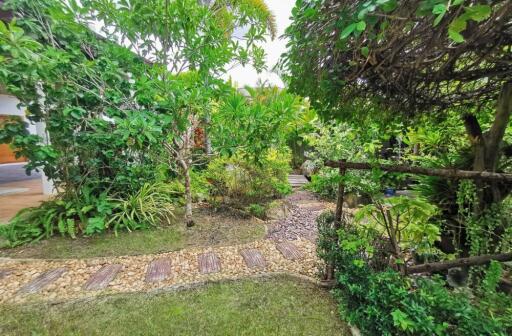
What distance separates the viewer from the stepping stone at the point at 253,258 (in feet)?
7.93

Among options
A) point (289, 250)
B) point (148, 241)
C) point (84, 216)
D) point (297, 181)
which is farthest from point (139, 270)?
point (297, 181)

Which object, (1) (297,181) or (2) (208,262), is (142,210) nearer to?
(2) (208,262)

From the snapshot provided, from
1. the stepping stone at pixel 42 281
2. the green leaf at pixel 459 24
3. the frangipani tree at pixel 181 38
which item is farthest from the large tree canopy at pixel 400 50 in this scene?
the stepping stone at pixel 42 281

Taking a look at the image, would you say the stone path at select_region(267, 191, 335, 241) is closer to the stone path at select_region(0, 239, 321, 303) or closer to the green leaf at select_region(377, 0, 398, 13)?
the stone path at select_region(0, 239, 321, 303)

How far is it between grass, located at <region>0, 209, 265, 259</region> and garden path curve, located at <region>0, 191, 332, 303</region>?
12 cm

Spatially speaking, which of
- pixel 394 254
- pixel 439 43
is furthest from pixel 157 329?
pixel 439 43

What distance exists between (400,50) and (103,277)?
9.53 feet

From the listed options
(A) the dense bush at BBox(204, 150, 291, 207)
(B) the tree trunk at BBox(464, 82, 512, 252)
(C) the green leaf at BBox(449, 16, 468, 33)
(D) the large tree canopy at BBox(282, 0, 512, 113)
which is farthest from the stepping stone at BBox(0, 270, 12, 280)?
(B) the tree trunk at BBox(464, 82, 512, 252)

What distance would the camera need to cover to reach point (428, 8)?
1.81 feet

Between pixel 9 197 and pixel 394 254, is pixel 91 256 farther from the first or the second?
pixel 9 197

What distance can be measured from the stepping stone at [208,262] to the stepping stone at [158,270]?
320mm

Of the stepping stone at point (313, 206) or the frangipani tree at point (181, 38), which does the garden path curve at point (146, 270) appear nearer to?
the frangipani tree at point (181, 38)

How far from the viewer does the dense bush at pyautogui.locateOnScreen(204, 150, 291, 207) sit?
380 cm

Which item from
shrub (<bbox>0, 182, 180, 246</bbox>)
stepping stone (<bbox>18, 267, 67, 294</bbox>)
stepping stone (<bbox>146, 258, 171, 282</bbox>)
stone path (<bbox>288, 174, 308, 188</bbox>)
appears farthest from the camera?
stone path (<bbox>288, 174, 308, 188</bbox>)
